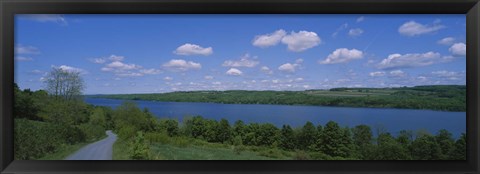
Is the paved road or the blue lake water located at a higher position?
the blue lake water

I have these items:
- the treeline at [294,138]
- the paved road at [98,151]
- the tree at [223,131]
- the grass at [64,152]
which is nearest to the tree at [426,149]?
the treeline at [294,138]

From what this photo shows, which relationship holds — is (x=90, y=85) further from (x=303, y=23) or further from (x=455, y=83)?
(x=455, y=83)

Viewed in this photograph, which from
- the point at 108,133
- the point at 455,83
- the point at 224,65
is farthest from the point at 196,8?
the point at 455,83

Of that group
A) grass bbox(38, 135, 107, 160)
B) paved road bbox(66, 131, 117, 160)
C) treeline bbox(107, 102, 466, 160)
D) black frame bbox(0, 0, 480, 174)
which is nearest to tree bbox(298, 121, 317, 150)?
treeline bbox(107, 102, 466, 160)

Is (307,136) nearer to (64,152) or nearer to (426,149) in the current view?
(426,149)

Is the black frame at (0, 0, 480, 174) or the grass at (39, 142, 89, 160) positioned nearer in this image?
the black frame at (0, 0, 480, 174)

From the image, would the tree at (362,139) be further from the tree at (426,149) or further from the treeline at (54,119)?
the treeline at (54,119)

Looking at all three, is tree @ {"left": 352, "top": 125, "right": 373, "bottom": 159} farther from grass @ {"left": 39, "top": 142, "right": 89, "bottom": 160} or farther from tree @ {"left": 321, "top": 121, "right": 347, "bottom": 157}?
grass @ {"left": 39, "top": 142, "right": 89, "bottom": 160}
